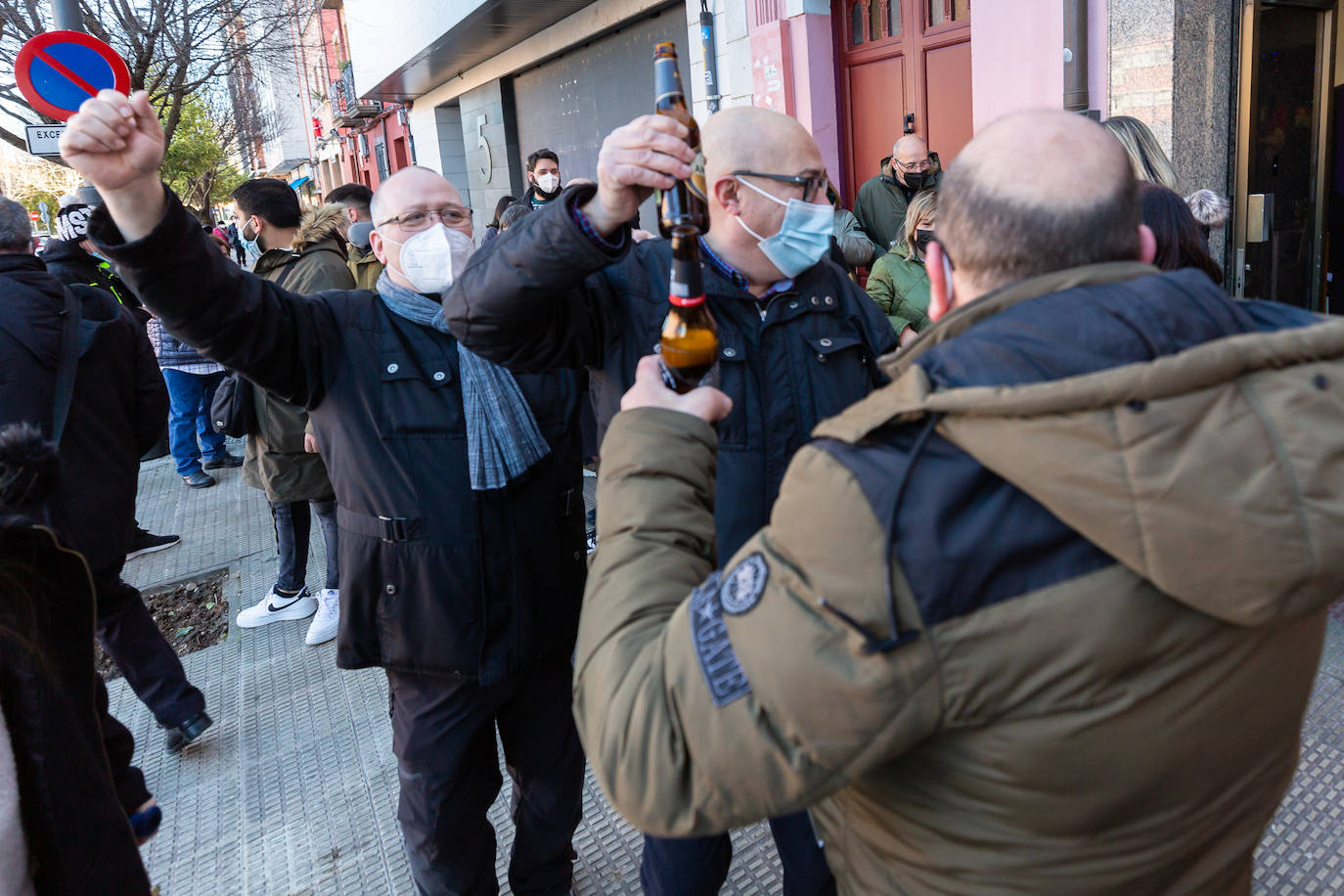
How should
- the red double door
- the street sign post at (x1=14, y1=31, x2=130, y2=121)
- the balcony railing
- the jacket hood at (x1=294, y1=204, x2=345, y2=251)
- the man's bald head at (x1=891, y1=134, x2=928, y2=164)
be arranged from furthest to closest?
the balcony railing
the red double door
the man's bald head at (x1=891, y1=134, x2=928, y2=164)
the jacket hood at (x1=294, y1=204, x2=345, y2=251)
the street sign post at (x1=14, y1=31, x2=130, y2=121)

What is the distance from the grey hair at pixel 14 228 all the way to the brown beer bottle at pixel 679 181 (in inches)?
113

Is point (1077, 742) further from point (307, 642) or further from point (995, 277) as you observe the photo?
point (307, 642)

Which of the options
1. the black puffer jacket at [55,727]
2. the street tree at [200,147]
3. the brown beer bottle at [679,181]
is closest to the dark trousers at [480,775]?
the black puffer jacket at [55,727]

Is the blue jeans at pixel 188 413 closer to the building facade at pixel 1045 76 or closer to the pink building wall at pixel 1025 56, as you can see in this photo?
the building facade at pixel 1045 76

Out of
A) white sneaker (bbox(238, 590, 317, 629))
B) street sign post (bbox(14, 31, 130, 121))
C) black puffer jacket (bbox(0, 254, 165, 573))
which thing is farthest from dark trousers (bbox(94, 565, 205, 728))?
street sign post (bbox(14, 31, 130, 121))

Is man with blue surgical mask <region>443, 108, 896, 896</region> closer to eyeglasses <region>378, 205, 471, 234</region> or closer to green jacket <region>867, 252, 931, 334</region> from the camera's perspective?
eyeglasses <region>378, 205, 471, 234</region>

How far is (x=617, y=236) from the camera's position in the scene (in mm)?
1609

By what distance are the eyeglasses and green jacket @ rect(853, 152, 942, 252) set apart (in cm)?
321

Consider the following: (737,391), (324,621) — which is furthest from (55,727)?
(324,621)

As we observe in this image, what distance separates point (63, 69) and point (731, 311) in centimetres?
310

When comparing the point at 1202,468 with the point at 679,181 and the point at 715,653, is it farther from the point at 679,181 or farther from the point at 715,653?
the point at 679,181

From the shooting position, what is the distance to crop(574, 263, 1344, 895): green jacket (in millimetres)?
844

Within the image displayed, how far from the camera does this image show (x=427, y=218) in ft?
7.81

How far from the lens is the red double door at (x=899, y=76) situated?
6086 mm
